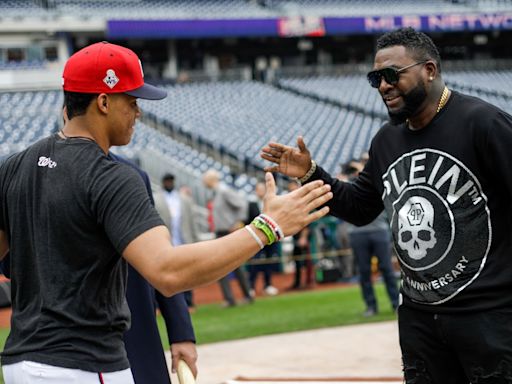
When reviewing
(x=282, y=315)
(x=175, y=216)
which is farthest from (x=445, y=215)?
(x=175, y=216)

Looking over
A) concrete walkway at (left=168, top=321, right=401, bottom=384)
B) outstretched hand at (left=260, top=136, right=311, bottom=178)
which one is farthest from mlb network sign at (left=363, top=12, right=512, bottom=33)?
outstretched hand at (left=260, top=136, right=311, bottom=178)

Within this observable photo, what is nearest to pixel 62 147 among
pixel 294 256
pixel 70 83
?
Answer: pixel 70 83

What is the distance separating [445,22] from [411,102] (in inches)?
1390

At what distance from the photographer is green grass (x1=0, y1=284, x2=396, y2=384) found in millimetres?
9797

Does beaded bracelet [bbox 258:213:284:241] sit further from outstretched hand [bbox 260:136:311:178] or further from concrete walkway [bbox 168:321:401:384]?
concrete walkway [bbox 168:321:401:384]

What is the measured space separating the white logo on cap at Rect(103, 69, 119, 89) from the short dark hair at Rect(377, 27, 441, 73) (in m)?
1.47

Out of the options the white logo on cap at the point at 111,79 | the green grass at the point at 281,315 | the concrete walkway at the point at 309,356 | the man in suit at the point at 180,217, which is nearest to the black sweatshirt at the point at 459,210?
the white logo on cap at the point at 111,79

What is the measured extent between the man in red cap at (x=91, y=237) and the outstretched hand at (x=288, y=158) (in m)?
1.23

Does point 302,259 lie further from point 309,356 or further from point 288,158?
point 288,158

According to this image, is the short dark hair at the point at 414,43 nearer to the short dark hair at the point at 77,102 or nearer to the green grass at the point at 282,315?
the short dark hair at the point at 77,102

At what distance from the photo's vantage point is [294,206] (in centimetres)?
275

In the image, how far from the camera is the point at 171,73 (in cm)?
3588

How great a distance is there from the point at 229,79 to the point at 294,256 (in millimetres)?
20199

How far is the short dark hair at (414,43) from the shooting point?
3793 millimetres
